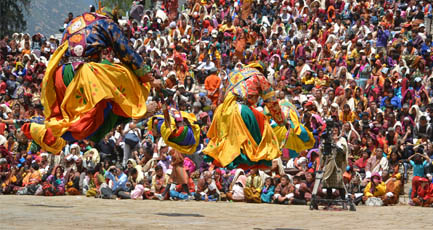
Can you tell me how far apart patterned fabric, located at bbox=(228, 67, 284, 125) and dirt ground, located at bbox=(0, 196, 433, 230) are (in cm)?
158

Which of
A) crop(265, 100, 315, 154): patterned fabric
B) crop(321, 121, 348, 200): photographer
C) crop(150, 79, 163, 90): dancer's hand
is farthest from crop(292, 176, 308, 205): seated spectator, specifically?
crop(150, 79, 163, 90): dancer's hand

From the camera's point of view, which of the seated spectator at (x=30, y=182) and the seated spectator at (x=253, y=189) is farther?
the seated spectator at (x=30, y=182)

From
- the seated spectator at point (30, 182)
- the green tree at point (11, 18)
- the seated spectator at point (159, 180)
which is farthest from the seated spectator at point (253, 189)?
the green tree at point (11, 18)

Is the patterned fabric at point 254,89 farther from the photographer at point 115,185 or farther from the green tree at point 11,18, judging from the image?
the green tree at point 11,18

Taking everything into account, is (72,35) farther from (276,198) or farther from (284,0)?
(284,0)

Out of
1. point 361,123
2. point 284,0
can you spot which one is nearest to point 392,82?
point 361,123

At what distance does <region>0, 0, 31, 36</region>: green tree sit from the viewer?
47.4 meters

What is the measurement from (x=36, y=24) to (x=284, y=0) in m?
179

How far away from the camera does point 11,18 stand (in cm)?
4800

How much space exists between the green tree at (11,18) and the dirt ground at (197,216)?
3338 centimetres

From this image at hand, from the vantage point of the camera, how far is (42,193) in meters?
17.9

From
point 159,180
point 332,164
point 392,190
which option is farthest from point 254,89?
point 159,180

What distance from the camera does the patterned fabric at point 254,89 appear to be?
11.5 meters

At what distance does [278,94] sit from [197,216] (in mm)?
7918
